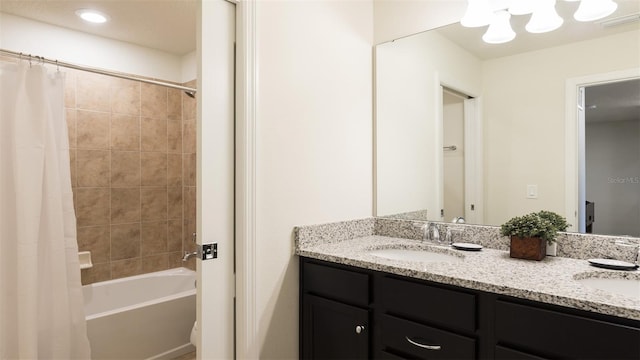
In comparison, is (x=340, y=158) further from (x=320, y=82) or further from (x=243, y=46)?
(x=243, y=46)

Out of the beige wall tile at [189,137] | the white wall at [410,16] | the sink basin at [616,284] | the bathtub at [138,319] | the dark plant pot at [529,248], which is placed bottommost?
the bathtub at [138,319]

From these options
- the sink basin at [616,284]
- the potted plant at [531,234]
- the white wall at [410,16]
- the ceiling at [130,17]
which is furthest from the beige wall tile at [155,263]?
the sink basin at [616,284]

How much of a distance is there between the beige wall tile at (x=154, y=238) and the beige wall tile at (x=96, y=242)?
0.29m

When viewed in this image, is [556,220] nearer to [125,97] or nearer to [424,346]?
[424,346]

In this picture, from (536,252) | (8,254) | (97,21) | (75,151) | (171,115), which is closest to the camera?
(536,252)

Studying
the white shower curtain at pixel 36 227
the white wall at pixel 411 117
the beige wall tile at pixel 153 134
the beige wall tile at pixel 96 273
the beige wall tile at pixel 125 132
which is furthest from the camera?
the beige wall tile at pixel 153 134

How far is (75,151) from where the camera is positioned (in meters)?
2.89

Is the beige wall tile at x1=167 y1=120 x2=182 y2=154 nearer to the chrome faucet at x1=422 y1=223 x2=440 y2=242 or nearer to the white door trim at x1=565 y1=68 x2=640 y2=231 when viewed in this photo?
the chrome faucet at x1=422 y1=223 x2=440 y2=242

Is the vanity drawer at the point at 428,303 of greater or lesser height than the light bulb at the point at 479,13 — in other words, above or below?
below

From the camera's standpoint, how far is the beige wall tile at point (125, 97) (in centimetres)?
309

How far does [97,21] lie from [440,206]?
8.73ft

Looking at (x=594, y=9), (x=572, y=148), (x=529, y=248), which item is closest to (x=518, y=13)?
(x=594, y=9)

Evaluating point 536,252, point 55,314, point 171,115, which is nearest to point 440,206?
point 536,252

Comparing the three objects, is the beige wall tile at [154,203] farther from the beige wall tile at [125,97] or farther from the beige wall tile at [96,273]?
the beige wall tile at [125,97]
